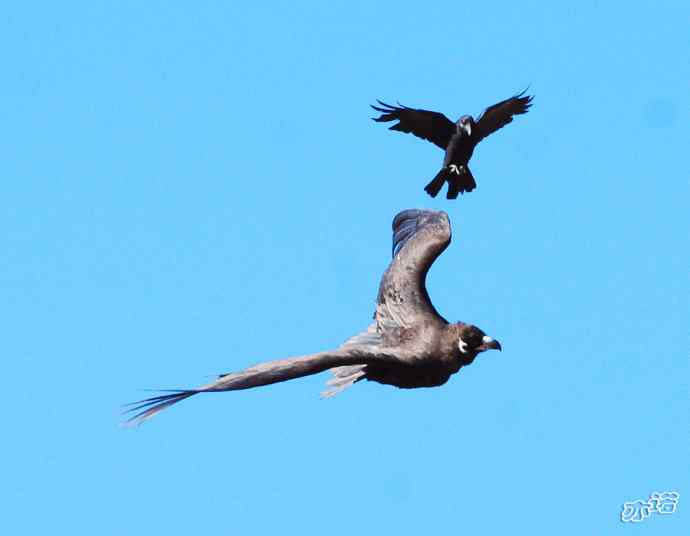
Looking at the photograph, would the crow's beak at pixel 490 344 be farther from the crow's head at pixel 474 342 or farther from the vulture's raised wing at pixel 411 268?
the vulture's raised wing at pixel 411 268

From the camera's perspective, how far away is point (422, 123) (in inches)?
904

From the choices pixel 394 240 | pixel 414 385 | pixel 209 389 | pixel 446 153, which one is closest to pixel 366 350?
pixel 414 385

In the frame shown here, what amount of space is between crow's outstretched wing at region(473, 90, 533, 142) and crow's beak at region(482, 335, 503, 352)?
6.59m

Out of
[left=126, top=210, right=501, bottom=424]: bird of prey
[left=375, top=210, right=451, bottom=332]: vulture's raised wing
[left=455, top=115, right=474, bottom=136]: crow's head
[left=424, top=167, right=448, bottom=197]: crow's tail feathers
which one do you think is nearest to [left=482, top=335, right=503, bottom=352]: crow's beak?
[left=126, top=210, right=501, bottom=424]: bird of prey

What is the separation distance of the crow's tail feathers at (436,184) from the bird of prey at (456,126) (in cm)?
9

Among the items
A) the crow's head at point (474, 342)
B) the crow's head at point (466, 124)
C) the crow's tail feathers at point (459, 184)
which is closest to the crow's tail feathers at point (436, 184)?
the crow's tail feathers at point (459, 184)

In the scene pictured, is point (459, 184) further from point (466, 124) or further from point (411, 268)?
point (411, 268)

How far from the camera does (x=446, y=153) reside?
22.8 m

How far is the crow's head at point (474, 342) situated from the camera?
54.4ft

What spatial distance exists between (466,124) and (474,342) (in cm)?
657

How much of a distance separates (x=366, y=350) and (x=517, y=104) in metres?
7.43

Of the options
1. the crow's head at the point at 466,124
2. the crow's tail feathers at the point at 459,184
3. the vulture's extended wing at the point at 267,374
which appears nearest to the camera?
the vulture's extended wing at the point at 267,374

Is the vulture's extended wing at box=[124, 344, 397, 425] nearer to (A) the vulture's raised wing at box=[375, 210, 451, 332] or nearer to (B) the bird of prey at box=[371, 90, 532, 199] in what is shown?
(A) the vulture's raised wing at box=[375, 210, 451, 332]

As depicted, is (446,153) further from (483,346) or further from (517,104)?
(483,346)
